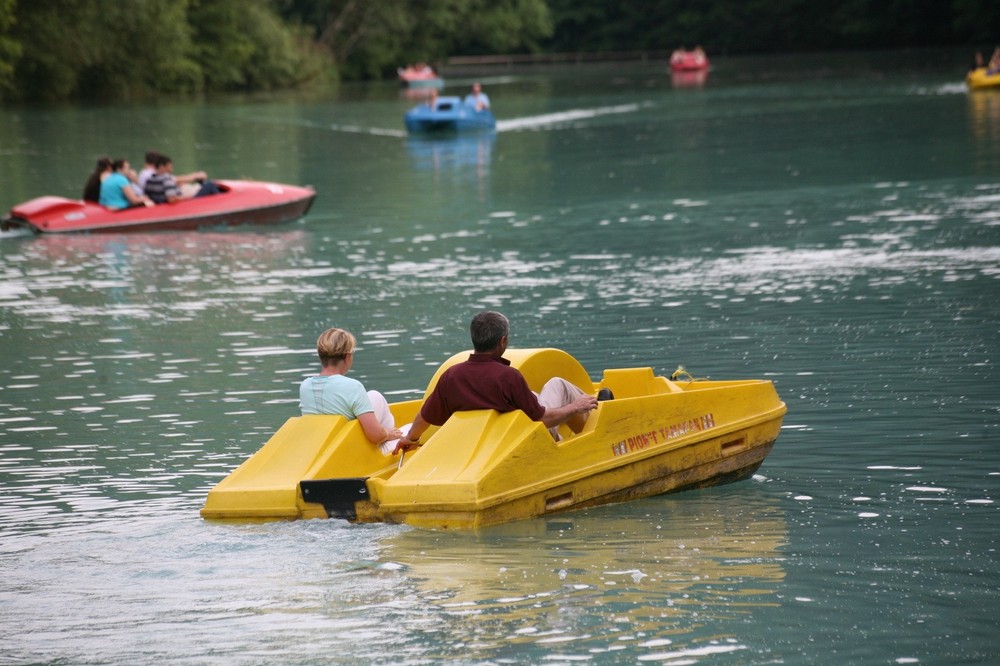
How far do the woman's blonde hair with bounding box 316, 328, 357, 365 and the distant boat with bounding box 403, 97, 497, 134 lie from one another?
1258 inches

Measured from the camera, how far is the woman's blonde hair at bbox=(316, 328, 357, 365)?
27.1 ft

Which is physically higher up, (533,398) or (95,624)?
(533,398)

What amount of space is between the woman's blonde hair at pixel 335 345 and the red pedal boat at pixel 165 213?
13.5 meters

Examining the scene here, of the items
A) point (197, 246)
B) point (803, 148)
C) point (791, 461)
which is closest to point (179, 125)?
point (803, 148)

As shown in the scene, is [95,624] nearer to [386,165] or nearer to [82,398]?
[82,398]

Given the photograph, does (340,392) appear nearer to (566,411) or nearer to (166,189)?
(566,411)

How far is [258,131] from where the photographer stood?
41.0 m

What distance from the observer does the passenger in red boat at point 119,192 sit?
2138 cm

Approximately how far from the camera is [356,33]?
79812mm

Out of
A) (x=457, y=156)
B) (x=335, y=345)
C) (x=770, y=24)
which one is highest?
(x=770, y=24)

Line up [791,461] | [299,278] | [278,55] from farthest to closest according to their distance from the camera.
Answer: [278,55]
[299,278]
[791,461]

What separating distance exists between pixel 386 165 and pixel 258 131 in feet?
35.1

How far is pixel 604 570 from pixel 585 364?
16.4 ft

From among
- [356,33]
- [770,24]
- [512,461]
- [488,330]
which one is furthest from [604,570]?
[770,24]
